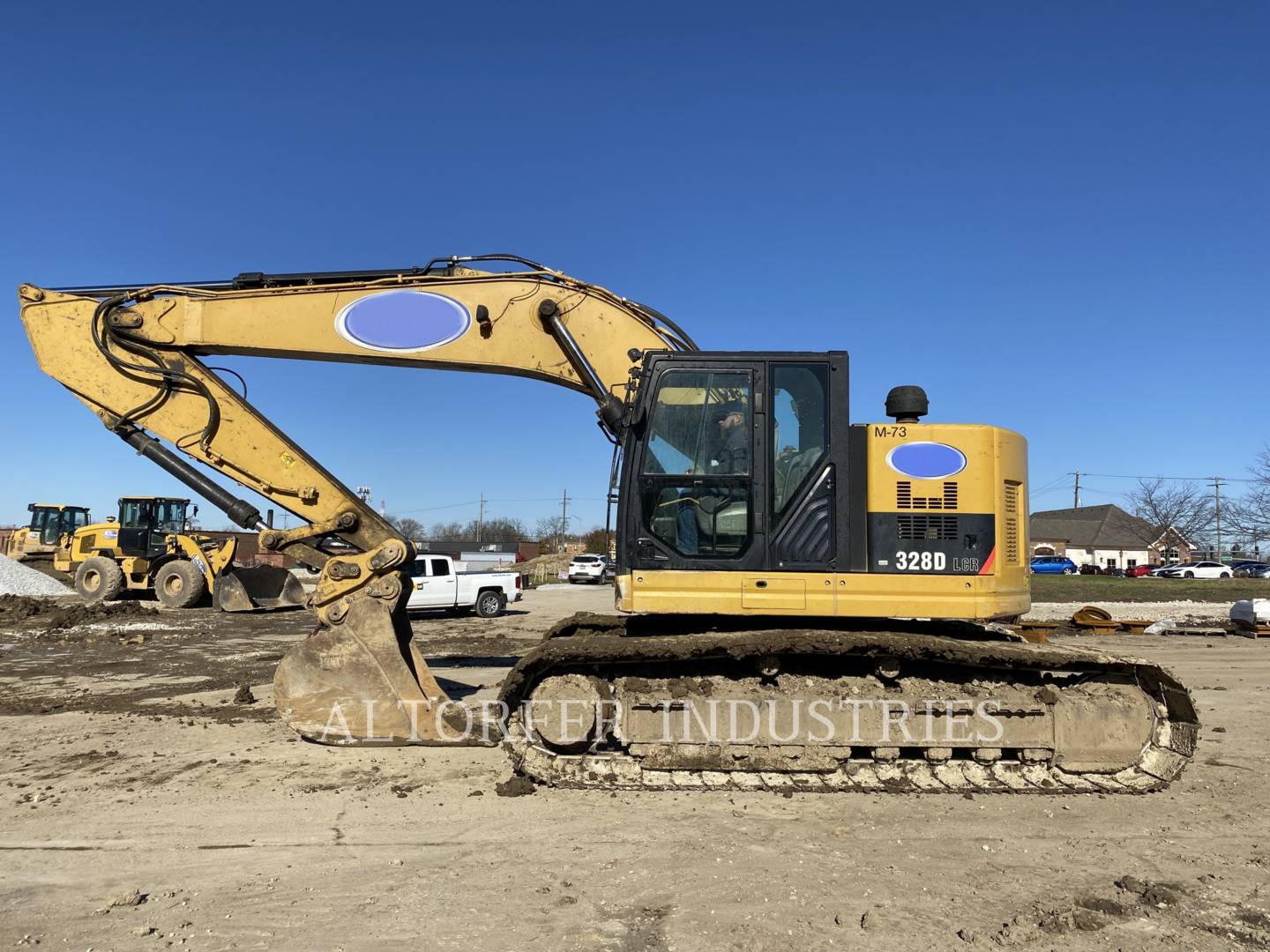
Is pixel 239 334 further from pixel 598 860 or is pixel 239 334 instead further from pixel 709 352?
pixel 598 860

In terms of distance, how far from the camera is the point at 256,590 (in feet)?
72.8

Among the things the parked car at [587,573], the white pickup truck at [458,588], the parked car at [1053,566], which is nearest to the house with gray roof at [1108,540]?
the parked car at [1053,566]

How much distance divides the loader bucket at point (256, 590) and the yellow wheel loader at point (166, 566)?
23 mm

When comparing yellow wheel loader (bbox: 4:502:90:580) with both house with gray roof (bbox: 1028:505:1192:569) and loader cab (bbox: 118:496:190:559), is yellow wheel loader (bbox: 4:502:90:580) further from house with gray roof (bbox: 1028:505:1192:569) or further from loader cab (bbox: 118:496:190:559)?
house with gray roof (bbox: 1028:505:1192:569)

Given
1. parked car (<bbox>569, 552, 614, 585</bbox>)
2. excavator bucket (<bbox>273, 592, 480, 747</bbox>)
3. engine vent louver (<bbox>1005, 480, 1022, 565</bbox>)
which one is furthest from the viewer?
parked car (<bbox>569, 552, 614, 585</bbox>)

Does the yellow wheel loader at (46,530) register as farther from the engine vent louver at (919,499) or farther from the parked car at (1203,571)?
the parked car at (1203,571)

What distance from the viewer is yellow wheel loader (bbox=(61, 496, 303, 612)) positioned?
22289 mm

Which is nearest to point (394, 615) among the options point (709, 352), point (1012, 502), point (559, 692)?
point (559, 692)

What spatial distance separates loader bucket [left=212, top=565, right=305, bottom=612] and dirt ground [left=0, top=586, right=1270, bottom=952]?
1468 centimetres

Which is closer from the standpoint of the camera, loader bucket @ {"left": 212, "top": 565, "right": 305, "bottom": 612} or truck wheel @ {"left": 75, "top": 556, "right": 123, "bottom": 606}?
loader bucket @ {"left": 212, "top": 565, "right": 305, "bottom": 612}

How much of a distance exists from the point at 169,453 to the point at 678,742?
5259 mm

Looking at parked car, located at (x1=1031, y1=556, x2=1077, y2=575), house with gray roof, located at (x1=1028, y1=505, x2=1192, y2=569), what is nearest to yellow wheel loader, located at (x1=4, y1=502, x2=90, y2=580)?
parked car, located at (x1=1031, y1=556, x2=1077, y2=575)

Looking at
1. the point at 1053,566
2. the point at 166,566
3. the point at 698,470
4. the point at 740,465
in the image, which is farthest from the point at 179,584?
the point at 1053,566

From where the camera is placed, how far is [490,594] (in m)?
22.3
